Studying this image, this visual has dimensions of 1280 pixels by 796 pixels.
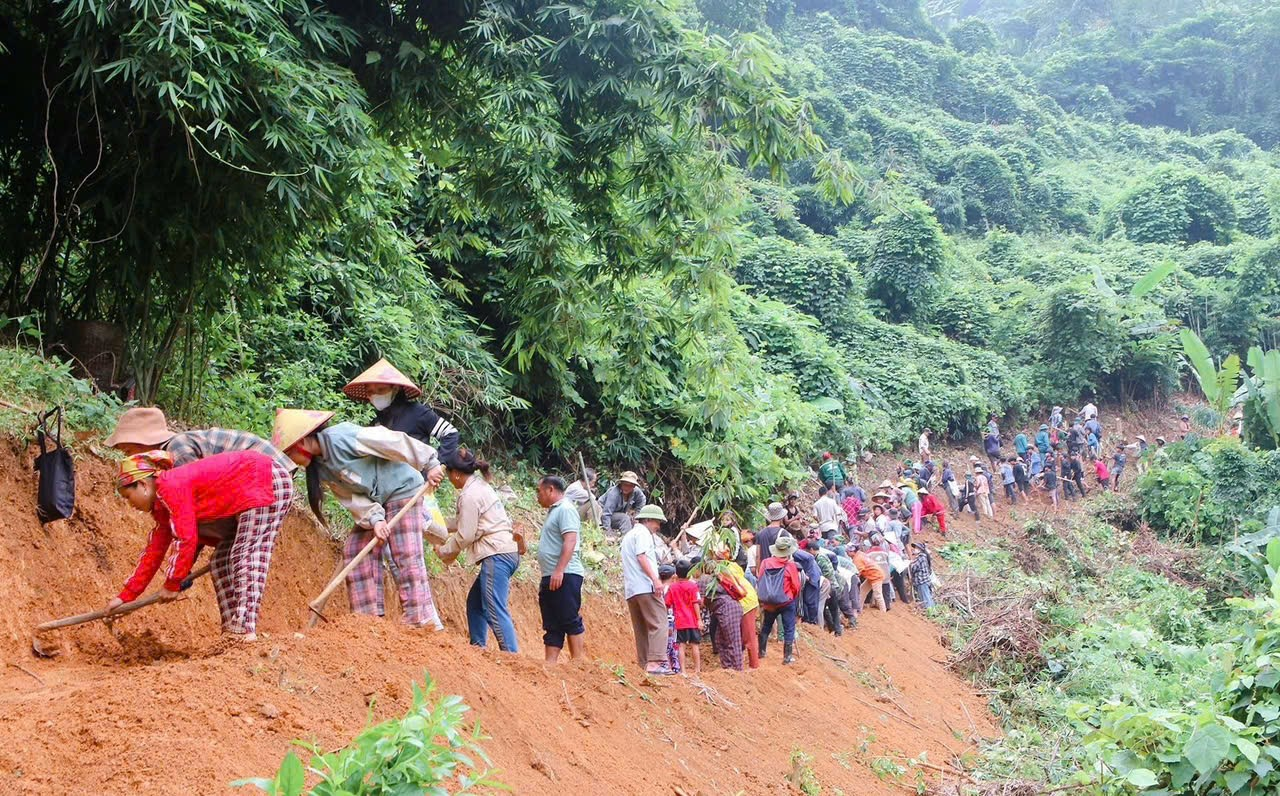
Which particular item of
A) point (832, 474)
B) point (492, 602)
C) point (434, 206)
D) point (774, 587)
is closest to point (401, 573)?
point (492, 602)

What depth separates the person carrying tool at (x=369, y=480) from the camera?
6305mm

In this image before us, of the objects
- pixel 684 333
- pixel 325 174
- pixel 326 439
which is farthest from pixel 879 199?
pixel 326 439

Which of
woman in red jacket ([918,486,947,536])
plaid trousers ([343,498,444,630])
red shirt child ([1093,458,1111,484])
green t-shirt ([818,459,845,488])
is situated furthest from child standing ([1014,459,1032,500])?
plaid trousers ([343,498,444,630])

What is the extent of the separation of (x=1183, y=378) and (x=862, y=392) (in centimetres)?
1538

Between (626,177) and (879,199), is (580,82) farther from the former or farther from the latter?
(879,199)

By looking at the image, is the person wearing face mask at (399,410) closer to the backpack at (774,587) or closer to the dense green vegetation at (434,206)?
the dense green vegetation at (434,206)

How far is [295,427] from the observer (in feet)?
20.5

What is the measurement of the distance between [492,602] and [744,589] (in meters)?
3.53

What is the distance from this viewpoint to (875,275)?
33250mm

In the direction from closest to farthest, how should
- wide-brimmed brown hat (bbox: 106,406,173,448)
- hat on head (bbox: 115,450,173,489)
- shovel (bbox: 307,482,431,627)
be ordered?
hat on head (bbox: 115,450,173,489) → wide-brimmed brown hat (bbox: 106,406,173,448) → shovel (bbox: 307,482,431,627)

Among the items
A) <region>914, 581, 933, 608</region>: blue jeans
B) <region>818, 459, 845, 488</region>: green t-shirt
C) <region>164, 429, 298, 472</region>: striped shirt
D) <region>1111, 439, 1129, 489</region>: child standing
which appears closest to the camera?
<region>164, 429, 298, 472</region>: striped shirt

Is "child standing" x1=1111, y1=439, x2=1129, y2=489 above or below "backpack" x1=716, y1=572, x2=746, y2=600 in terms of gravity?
below

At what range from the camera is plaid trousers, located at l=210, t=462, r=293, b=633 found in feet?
18.0

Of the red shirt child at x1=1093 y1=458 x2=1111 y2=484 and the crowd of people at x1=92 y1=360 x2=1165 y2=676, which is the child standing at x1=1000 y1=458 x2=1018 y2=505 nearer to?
the red shirt child at x1=1093 y1=458 x2=1111 y2=484
